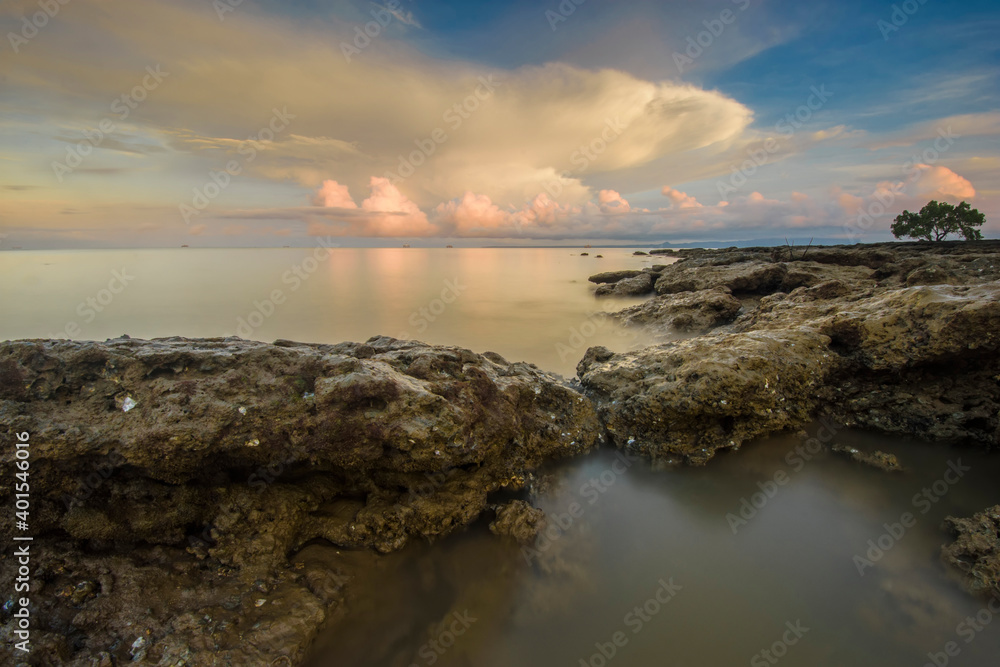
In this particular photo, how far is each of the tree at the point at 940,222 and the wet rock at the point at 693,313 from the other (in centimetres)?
3822

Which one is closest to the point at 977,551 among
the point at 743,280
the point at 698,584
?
the point at 698,584

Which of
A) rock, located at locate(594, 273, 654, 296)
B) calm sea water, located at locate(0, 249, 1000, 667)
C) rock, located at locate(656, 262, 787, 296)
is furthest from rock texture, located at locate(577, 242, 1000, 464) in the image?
rock, located at locate(594, 273, 654, 296)

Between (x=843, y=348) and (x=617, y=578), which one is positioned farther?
(x=843, y=348)

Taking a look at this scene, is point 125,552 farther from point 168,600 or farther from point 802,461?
point 802,461

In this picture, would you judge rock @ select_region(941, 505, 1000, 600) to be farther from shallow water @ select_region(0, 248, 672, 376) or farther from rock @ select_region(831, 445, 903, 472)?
shallow water @ select_region(0, 248, 672, 376)

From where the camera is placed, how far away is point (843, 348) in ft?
19.3

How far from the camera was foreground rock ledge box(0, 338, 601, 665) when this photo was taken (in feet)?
8.57

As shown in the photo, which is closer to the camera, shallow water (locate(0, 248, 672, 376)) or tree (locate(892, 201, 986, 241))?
shallow water (locate(0, 248, 672, 376))

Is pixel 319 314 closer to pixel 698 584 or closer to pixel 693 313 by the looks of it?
pixel 693 313

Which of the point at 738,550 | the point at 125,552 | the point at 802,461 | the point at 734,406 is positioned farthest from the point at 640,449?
the point at 125,552

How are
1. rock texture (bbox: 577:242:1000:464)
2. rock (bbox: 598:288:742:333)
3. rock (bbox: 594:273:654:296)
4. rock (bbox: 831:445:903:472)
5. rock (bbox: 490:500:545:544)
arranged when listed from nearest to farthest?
rock (bbox: 490:500:545:544), rock (bbox: 831:445:903:472), rock texture (bbox: 577:242:1000:464), rock (bbox: 598:288:742:333), rock (bbox: 594:273:654:296)

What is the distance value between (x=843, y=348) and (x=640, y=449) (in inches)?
145

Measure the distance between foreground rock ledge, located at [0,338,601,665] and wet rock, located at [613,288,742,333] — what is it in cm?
903

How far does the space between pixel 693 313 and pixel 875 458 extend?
7417mm
